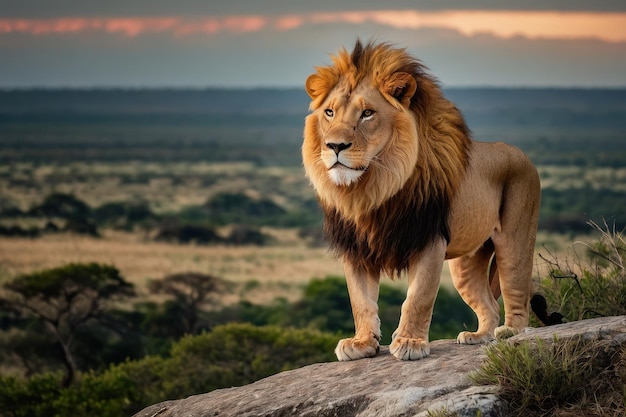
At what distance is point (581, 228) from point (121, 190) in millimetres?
39476

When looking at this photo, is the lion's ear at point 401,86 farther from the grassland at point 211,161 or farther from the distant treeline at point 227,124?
the distant treeline at point 227,124

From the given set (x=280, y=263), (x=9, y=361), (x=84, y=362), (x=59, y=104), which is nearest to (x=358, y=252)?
(x=84, y=362)

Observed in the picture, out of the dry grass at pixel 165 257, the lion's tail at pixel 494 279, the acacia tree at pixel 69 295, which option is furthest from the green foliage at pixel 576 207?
the lion's tail at pixel 494 279

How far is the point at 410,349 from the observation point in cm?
682

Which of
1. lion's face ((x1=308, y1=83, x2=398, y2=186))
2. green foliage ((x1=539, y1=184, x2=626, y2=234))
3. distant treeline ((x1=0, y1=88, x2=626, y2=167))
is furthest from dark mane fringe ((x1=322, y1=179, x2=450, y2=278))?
distant treeline ((x1=0, y1=88, x2=626, y2=167))

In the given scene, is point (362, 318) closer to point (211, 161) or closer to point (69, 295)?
point (69, 295)

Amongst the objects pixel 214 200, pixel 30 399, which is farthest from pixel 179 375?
pixel 214 200

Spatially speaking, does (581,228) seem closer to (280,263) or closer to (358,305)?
(280,263)

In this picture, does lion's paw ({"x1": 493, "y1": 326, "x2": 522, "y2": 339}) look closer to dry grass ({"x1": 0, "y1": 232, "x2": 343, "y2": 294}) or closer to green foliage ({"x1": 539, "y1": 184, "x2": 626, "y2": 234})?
dry grass ({"x1": 0, "y1": 232, "x2": 343, "y2": 294})

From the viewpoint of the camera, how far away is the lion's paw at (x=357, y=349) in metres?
7.07

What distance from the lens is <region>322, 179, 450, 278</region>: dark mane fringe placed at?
684 centimetres

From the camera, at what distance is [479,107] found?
145m

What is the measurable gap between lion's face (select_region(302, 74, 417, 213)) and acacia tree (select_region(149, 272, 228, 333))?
30408mm

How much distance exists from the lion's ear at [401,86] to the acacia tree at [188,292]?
30.5m
